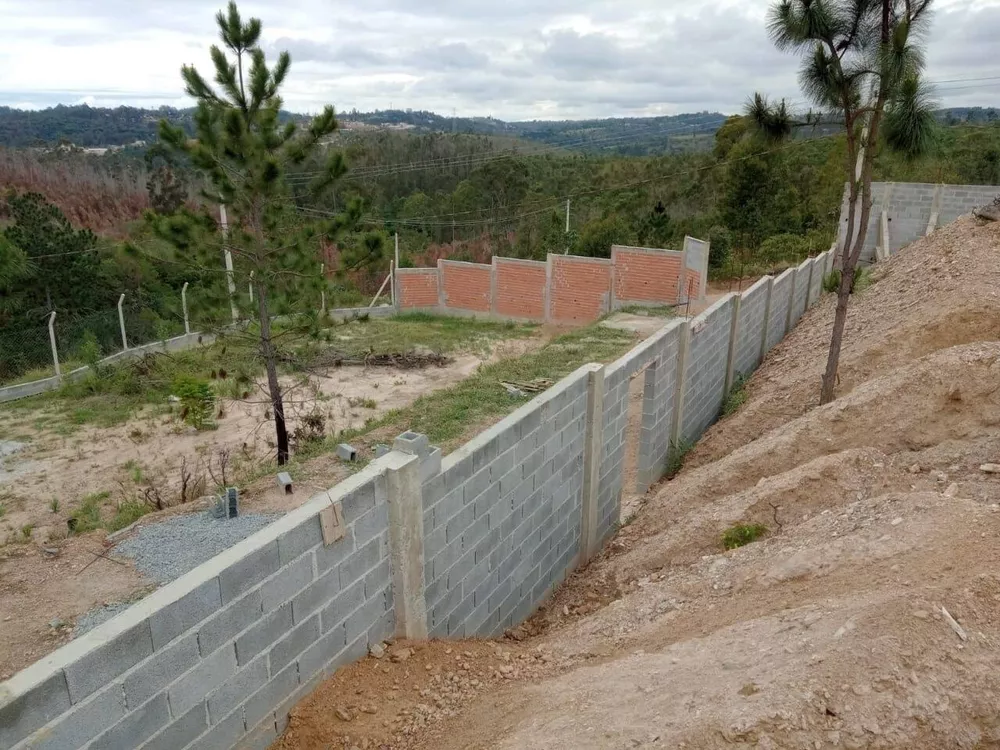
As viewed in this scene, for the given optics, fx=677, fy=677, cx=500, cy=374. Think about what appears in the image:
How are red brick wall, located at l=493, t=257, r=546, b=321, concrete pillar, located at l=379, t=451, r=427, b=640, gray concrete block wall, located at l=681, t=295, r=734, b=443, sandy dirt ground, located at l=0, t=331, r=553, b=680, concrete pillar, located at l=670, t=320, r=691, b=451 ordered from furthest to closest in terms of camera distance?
red brick wall, located at l=493, t=257, r=546, b=321
gray concrete block wall, located at l=681, t=295, r=734, b=443
concrete pillar, located at l=670, t=320, r=691, b=451
sandy dirt ground, located at l=0, t=331, r=553, b=680
concrete pillar, located at l=379, t=451, r=427, b=640

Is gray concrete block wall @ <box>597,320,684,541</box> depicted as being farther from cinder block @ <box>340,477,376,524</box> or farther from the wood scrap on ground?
the wood scrap on ground

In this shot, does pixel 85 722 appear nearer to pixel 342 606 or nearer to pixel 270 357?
pixel 342 606

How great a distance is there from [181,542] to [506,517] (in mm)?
3276

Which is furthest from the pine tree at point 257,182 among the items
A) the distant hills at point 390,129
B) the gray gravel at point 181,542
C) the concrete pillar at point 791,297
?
the distant hills at point 390,129

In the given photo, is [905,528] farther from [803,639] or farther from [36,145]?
[36,145]

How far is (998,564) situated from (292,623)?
330 cm

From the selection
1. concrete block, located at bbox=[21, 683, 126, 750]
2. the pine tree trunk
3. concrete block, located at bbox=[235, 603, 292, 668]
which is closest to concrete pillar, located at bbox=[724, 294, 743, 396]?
the pine tree trunk

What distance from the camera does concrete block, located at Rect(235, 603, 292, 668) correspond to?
2.71m

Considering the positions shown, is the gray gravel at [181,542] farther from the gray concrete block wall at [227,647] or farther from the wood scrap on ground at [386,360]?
the wood scrap on ground at [386,360]

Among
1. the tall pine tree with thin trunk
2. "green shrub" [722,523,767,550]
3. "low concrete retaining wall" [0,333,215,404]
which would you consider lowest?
"low concrete retaining wall" [0,333,215,404]

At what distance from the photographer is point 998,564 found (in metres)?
3.24

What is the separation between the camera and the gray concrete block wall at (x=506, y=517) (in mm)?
3844

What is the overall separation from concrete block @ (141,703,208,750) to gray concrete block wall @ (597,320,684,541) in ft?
12.3

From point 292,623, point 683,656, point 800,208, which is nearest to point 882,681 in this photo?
point 683,656
